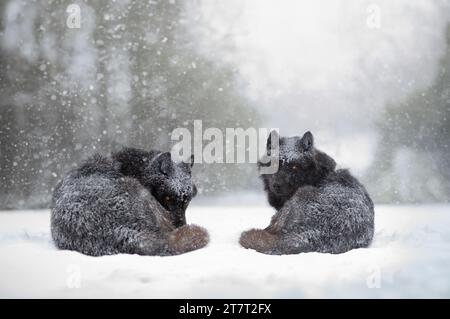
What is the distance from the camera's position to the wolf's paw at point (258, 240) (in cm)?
452

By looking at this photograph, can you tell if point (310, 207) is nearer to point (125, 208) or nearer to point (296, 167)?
point (296, 167)

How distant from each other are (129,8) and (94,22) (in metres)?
0.72

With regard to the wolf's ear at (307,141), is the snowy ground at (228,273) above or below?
below

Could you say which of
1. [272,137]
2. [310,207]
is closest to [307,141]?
[272,137]

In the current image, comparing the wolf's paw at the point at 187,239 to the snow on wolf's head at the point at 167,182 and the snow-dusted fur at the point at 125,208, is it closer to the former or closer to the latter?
the snow-dusted fur at the point at 125,208

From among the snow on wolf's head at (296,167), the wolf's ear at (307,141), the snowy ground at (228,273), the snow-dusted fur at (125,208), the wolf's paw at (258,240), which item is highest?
the wolf's ear at (307,141)

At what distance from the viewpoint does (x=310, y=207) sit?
4.66m

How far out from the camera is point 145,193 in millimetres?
4754

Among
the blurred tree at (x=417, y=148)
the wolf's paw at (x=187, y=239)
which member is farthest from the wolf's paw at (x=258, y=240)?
the blurred tree at (x=417, y=148)

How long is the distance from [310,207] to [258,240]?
0.59m

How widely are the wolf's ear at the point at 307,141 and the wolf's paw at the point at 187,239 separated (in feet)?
4.56

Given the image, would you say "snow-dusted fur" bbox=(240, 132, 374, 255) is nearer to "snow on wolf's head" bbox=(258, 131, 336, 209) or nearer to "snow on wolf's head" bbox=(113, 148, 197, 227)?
"snow on wolf's head" bbox=(258, 131, 336, 209)

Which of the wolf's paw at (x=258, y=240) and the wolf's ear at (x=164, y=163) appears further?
the wolf's ear at (x=164, y=163)
